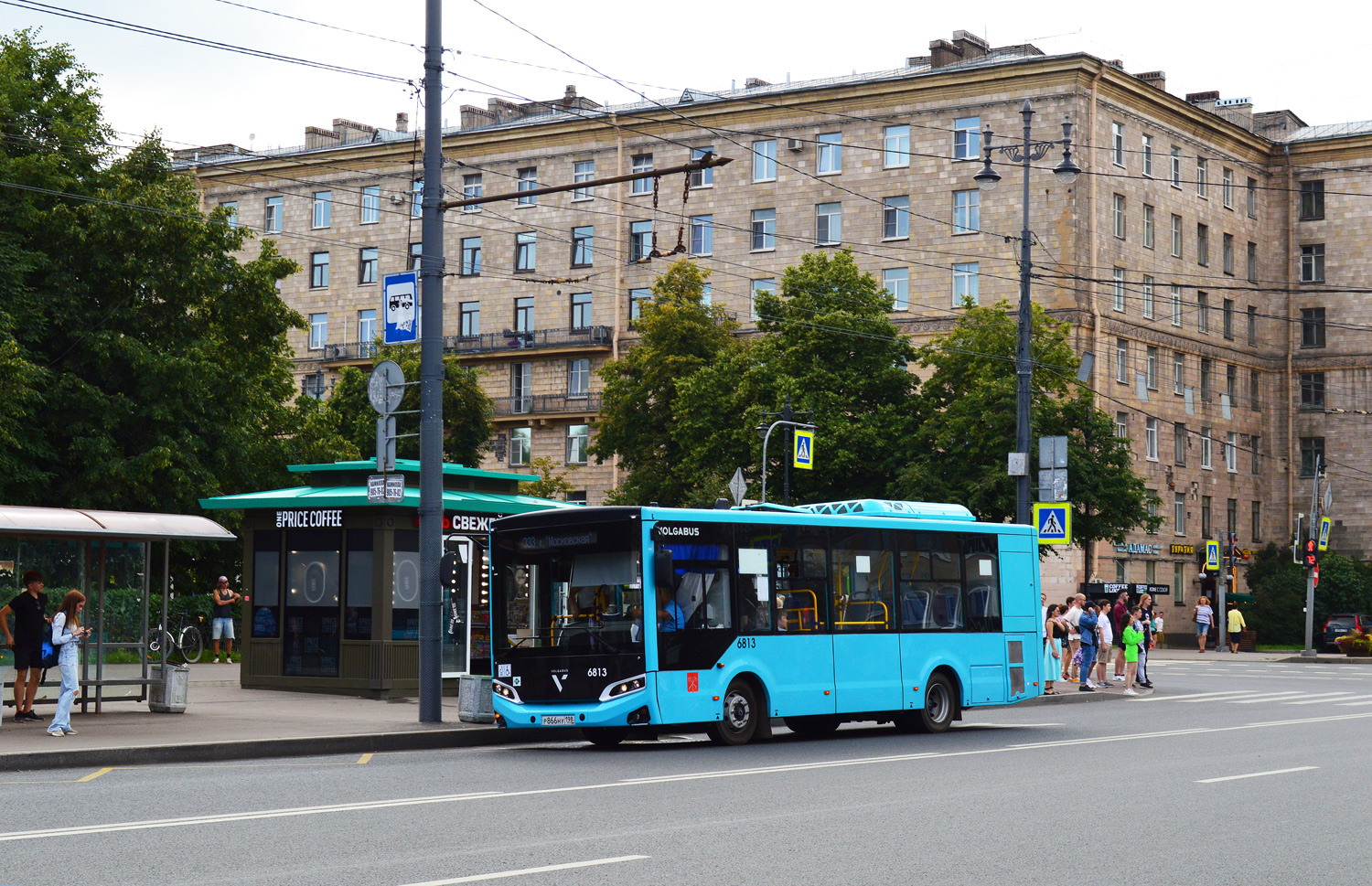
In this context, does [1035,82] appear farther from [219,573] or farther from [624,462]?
[219,573]

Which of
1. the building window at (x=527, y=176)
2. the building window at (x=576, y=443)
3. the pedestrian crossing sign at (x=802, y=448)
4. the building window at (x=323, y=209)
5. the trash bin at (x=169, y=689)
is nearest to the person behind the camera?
the trash bin at (x=169, y=689)

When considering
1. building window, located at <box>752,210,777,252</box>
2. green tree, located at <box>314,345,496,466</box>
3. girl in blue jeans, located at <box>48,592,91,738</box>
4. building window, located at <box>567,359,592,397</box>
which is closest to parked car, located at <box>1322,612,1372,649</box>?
building window, located at <box>752,210,777,252</box>

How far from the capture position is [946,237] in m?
68.1

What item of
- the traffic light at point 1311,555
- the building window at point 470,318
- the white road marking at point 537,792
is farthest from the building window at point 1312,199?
the white road marking at point 537,792

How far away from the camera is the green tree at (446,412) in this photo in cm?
6662

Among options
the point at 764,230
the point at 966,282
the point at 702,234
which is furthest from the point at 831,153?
the point at 966,282

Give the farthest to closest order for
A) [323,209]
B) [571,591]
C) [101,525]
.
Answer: [323,209], [101,525], [571,591]

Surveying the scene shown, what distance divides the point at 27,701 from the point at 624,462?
4612cm

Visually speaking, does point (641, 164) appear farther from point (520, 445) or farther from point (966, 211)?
point (966, 211)

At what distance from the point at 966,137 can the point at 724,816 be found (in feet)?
193

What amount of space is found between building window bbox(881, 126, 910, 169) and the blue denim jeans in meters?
53.5

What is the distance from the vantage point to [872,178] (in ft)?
229

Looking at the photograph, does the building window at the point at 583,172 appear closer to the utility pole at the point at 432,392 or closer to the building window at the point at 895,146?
the building window at the point at 895,146

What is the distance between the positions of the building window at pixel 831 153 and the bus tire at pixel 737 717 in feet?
173
